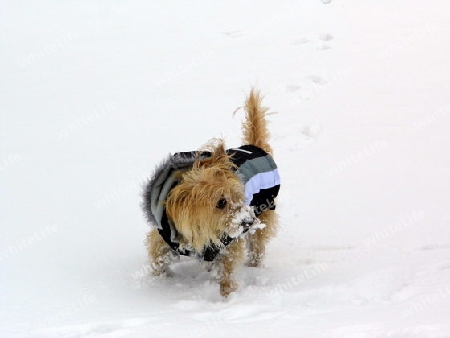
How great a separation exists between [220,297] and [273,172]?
2.88ft

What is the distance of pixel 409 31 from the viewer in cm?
795

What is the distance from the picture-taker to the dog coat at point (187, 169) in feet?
11.2

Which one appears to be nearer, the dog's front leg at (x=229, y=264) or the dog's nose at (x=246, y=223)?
the dog's nose at (x=246, y=223)

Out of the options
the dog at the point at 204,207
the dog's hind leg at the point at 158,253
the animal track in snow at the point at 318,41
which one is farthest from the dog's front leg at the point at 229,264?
the animal track in snow at the point at 318,41

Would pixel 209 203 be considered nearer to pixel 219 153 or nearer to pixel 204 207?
pixel 204 207

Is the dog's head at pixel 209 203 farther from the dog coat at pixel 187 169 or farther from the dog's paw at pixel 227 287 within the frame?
the dog's paw at pixel 227 287

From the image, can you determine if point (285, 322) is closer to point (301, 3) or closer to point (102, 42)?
point (102, 42)

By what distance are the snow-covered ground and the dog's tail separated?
0.69 meters

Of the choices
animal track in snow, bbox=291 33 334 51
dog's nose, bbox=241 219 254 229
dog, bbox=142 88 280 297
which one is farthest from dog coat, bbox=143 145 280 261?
animal track in snow, bbox=291 33 334 51

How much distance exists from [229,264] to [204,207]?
498mm

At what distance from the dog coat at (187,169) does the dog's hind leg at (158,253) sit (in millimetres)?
145

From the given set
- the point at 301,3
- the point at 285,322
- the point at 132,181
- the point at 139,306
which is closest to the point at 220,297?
the point at 139,306

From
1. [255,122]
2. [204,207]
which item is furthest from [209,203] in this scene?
[255,122]

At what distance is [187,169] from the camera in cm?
344
